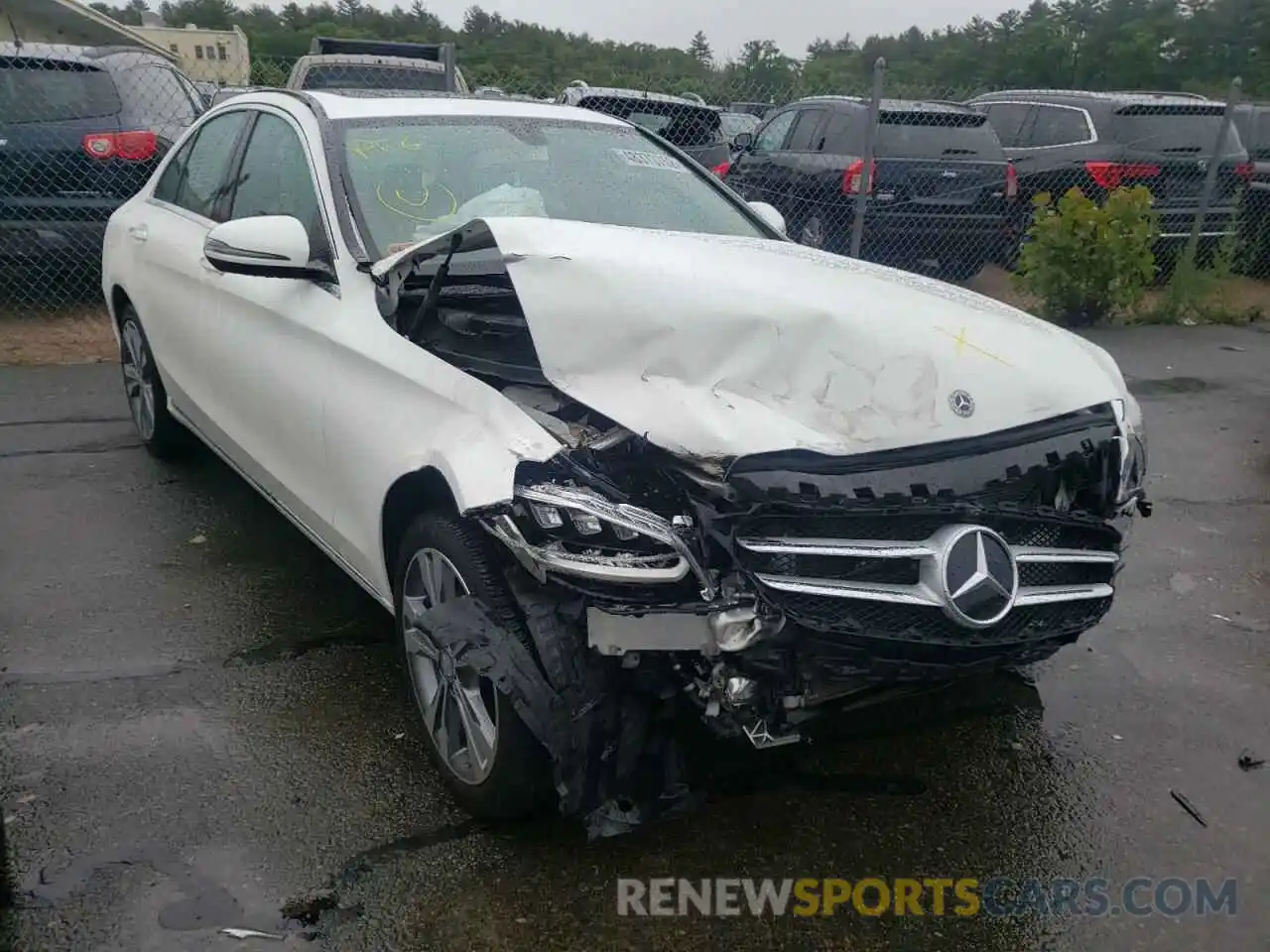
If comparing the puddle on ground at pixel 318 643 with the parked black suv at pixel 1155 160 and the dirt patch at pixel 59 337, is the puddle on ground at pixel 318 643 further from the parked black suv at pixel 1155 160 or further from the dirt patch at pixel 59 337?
the parked black suv at pixel 1155 160

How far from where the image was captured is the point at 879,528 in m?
2.38

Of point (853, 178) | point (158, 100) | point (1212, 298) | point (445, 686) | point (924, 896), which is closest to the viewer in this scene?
point (924, 896)

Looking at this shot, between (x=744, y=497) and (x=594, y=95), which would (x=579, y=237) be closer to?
(x=744, y=497)

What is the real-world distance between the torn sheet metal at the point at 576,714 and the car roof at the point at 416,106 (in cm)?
209

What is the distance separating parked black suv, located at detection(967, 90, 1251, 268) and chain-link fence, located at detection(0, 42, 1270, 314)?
18 mm

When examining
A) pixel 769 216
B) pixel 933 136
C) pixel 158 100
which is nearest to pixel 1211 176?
pixel 933 136

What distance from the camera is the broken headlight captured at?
2.25 meters

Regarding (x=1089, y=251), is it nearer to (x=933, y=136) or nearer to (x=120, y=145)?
(x=933, y=136)

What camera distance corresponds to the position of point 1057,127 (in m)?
11.0

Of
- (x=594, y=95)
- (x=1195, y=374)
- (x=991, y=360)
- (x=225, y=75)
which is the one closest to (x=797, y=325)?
(x=991, y=360)

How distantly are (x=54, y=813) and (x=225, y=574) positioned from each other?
146cm

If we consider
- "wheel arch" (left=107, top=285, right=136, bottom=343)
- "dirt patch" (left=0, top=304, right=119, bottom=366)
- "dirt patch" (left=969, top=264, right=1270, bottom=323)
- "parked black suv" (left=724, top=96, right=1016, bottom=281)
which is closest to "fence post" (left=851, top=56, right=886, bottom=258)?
"parked black suv" (left=724, top=96, right=1016, bottom=281)

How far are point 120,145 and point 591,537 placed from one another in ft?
21.2

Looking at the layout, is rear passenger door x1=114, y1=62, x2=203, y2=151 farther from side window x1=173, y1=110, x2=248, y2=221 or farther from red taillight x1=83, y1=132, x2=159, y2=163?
side window x1=173, y1=110, x2=248, y2=221
